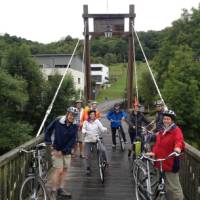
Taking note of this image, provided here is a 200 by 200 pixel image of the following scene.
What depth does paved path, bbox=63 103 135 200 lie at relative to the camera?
7.57 metres

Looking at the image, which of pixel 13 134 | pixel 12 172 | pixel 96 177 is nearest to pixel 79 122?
pixel 96 177

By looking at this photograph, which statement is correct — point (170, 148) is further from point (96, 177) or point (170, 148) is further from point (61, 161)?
point (96, 177)

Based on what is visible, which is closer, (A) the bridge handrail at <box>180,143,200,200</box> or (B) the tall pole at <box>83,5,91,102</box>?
(A) the bridge handrail at <box>180,143,200,200</box>

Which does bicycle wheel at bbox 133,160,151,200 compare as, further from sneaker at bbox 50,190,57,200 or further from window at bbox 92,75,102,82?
window at bbox 92,75,102,82

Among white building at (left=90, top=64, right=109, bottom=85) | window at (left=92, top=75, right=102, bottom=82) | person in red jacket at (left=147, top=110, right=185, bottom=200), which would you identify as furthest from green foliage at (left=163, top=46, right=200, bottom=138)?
window at (left=92, top=75, right=102, bottom=82)

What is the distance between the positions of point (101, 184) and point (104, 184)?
0.19 feet

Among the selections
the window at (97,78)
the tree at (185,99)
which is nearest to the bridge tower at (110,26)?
the tree at (185,99)

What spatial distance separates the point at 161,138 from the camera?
5.71 meters

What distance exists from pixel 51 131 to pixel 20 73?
115 ft

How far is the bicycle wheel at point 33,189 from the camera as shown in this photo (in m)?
6.00

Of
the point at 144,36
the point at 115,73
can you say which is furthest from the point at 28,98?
the point at 115,73

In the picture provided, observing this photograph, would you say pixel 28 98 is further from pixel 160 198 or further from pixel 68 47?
pixel 68 47

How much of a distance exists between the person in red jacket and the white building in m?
84.8

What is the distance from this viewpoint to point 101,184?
846 cm
